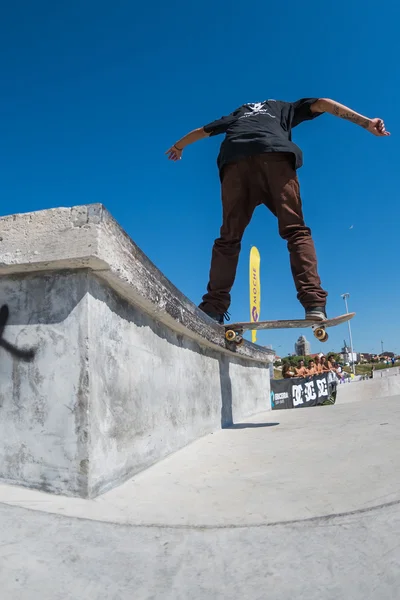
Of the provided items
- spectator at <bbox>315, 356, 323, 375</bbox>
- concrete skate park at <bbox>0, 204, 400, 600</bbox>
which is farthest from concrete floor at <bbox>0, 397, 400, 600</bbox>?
spectator at <bbox>315, 356, 323, 375</bbox>

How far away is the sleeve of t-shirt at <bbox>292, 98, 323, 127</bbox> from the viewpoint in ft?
12.4

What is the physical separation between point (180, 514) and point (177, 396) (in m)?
1.29

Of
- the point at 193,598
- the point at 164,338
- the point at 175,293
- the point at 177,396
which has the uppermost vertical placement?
the point at 175,293

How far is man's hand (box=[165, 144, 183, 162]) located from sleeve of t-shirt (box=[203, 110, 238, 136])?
0.39 meters

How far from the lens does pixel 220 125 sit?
3.74 metres

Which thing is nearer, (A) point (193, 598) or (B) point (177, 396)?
(A) point (193, 598)

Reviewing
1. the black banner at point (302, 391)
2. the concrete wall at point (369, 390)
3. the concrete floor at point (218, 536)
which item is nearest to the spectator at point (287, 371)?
the black banner at point (302, 391)

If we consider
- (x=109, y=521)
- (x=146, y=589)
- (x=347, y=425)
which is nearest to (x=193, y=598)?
(x=146, y=589)

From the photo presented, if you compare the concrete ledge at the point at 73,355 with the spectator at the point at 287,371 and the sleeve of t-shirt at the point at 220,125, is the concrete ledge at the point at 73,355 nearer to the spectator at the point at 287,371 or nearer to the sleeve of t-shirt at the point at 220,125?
the sleeve of t-shirt at the point at 220,125

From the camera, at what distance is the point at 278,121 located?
12.1 feet

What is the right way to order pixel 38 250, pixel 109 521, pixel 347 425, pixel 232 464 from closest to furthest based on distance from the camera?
pixel 109 521
pixel 38 250
pixel 232 464
pixel 347 425

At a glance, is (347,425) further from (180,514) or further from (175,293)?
(180,514)

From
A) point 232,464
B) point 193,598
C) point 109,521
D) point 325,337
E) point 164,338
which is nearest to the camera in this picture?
point 193,598

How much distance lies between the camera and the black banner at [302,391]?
10.7 m
